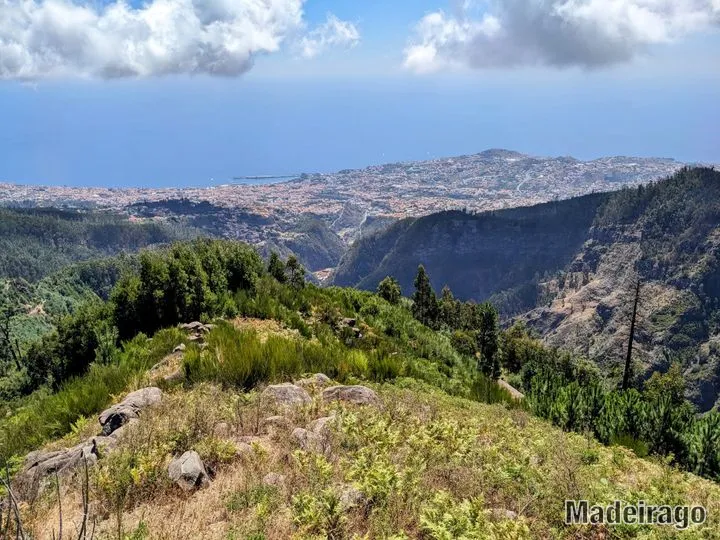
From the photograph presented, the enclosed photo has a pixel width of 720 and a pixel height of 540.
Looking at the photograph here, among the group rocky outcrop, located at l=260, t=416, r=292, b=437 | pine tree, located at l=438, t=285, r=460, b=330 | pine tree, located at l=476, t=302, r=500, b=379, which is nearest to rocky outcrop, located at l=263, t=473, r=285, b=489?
rocky outcrop, located at l=260, t=416, r=292, b=437

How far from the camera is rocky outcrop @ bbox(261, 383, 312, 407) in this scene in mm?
7953

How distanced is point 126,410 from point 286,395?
248 cm

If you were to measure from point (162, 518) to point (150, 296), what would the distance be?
13.5 m

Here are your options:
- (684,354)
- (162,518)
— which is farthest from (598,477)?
(684,354)

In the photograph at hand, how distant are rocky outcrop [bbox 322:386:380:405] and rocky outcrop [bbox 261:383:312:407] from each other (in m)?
0.45

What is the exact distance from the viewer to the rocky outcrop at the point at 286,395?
7.95 metres

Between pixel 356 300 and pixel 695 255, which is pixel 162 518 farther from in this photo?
pixel 695 255

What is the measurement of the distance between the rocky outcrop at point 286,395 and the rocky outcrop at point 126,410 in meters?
1.78

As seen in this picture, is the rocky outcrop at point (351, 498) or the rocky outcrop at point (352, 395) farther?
the rocky outcrop at point (352, 395)

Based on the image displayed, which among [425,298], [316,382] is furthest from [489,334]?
[316,382]

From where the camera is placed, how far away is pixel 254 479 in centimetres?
533

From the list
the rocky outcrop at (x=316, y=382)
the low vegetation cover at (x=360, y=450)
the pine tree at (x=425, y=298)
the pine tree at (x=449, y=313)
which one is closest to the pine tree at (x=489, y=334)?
the pine tree at (x=425, y=298)

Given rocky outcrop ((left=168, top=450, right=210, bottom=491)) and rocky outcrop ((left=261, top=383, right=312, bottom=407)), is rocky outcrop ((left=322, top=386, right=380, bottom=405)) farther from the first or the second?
rocky outcrop ((left=168, top=450, right=210, bottom=491))

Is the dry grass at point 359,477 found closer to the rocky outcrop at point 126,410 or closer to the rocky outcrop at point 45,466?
the rocky outcrop at point 45,466
